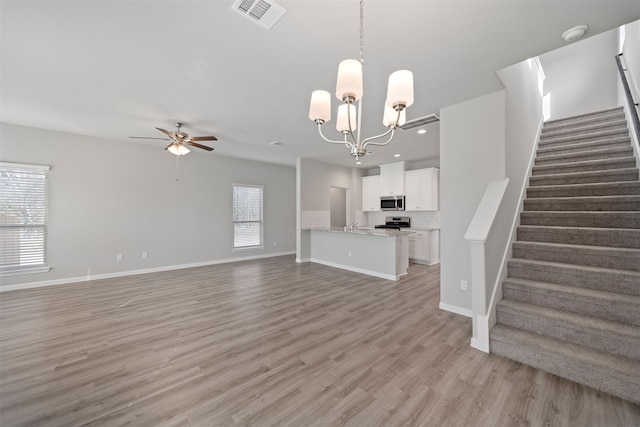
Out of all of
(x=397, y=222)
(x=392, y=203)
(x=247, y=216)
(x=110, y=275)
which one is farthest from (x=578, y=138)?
(x=110, y=275)

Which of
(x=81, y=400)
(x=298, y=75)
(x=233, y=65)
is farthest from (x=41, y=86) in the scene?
(x=81, y=400)

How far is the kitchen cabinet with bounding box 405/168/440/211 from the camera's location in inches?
246

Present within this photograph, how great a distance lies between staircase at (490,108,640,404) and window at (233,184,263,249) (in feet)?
19.3

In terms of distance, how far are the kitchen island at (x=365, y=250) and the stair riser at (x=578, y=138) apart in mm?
2859

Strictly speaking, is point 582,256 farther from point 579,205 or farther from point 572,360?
point 572,360

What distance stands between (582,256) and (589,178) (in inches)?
56.3

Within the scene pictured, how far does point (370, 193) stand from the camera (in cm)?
769

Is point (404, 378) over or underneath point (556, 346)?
underneath

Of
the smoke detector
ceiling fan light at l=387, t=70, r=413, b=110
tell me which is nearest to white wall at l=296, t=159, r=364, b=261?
ceiling fan light at l=387, t=70, r=413, b=110

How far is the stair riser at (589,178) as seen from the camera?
2.95 m

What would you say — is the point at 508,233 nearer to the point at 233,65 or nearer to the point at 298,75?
the point at 298,75

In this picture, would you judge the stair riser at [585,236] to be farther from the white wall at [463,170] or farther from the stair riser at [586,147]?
the stair riser at [586,147]

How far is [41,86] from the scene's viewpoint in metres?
2.85

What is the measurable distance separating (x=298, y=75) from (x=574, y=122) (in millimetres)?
5294
